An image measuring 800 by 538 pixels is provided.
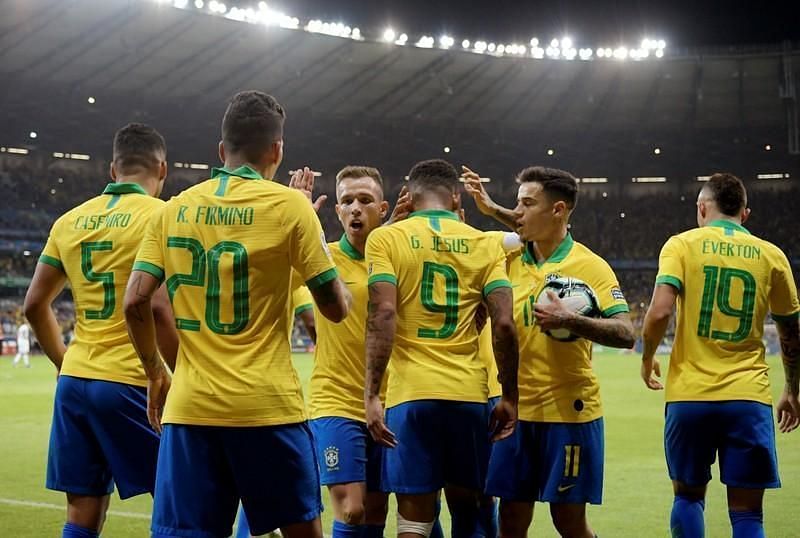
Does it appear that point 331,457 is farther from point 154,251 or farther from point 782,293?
point 782,293

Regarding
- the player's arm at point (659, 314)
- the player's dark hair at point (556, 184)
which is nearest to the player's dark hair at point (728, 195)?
the player's arm at point (659, 314)

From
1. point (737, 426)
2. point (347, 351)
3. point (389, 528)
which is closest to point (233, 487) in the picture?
point (347, 351)

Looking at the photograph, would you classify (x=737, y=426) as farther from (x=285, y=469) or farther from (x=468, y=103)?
(x=468, y=103)

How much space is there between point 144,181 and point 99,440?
1.37m

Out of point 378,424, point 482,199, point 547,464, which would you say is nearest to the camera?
point 378,424

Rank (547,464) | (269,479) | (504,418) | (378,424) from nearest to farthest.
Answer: (269,479) → (378,424) → (504,418) → (547,464)

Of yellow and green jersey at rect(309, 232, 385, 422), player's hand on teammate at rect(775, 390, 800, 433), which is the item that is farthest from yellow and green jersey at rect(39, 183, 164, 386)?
player's hand on teammate at rect(775, 390, 800, 433)

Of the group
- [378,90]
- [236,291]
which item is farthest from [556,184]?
[378,90]

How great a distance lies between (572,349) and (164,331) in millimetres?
2134

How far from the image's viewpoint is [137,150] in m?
4.86

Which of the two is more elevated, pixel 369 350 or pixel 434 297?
pixel 434 297

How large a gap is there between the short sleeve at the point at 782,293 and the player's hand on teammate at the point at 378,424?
248 cm

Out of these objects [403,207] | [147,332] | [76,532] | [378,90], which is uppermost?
[378,90]

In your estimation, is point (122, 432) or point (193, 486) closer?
point (193, 486)
